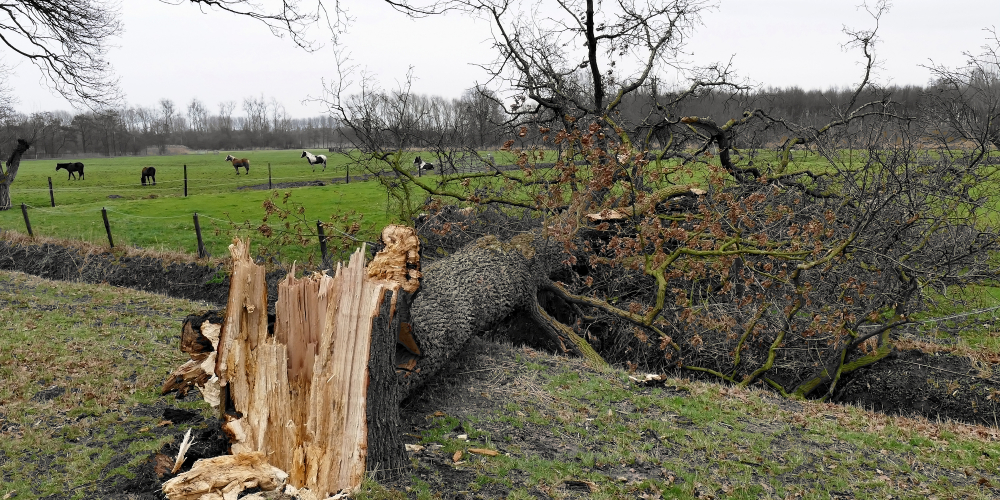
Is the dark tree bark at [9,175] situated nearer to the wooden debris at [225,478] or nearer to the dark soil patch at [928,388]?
the wooden debris at [225,478]

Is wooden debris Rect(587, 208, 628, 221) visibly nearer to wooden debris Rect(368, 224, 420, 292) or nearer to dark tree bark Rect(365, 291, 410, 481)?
wooden debris Rect(368, 224, 420, 292)

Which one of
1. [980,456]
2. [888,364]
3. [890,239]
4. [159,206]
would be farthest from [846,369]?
[159,206]

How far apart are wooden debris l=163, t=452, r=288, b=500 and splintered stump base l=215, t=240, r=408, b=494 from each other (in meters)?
0.13

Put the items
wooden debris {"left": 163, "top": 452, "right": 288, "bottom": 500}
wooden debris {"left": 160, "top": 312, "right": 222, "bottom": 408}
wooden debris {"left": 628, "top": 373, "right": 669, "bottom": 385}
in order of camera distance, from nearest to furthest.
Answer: wooden debris {"left": 163, "top": 452, "right": 288, "bottom": 500}, wooden debris {"left": 160, "top": 312, "right": 222, "bottom": 408}, wooden debris {"left": 628, "top": 373, "right": 669, "bottom": 385}

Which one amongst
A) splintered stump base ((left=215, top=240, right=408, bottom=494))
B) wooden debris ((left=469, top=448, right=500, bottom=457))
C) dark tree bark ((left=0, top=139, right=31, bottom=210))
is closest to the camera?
splintered stump base ((left=215, top=240, right=408, bottom=494))

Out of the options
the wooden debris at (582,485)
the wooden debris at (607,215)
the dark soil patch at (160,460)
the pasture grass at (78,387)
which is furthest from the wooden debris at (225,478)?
the wooden debris at (607,215)

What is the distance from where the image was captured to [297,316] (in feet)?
13.2

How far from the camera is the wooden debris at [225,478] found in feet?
11.0

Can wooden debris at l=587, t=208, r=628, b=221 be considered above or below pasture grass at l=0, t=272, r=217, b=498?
above

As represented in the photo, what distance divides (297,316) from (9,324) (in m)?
5.39

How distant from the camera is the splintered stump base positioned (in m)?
3.73

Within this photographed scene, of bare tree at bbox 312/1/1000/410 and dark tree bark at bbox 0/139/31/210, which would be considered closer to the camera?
bare tree at bbox 312/1/1000/410

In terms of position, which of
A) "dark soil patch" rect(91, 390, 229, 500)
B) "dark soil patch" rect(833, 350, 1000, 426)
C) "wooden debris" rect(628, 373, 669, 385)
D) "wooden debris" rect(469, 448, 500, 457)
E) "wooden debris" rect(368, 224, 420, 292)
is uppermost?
"wooden debris" rect(368, 224, 420, 292)

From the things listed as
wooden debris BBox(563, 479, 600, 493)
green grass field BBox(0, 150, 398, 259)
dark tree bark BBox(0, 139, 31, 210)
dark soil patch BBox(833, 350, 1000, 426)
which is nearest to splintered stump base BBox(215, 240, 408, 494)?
wooden debris BBox(563, 479, 600, 493)
